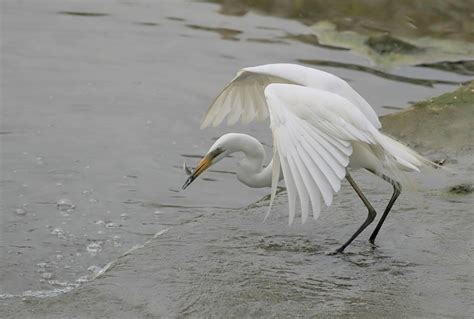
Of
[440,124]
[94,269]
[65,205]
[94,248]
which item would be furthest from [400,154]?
[65,205]

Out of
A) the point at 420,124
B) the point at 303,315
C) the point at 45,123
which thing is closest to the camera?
the point at 303,315

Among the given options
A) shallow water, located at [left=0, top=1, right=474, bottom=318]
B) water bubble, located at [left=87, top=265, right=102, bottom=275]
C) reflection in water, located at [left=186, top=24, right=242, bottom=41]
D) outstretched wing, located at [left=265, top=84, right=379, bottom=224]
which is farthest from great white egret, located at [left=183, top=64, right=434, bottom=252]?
reflection in water, located at [left=186, top=24, right=242, bottom=41]

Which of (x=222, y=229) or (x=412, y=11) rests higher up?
(x=412, y=11)

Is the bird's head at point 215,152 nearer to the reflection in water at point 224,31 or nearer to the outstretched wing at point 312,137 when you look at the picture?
the outstretched wing at point 312,137

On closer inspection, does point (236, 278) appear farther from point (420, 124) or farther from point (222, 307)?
point (420, 124)

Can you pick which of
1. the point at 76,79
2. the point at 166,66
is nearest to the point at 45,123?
the point at 76,79

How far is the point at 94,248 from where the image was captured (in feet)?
19.2

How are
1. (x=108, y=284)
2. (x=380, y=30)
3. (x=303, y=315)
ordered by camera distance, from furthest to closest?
(x=380, y=30) < (x=108, y=284) < (x=303, y=315)

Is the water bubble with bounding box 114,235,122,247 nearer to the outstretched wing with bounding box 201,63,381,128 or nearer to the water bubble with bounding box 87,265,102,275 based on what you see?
the water bubble with bounding box 87,265,102,275

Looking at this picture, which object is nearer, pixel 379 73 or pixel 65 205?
pixel 65 205

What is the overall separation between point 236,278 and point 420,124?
2756 millimetres

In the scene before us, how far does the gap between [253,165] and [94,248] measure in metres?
1.09

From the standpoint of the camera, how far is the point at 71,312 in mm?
4344

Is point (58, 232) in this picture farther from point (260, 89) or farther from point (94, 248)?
point (260, 89)
